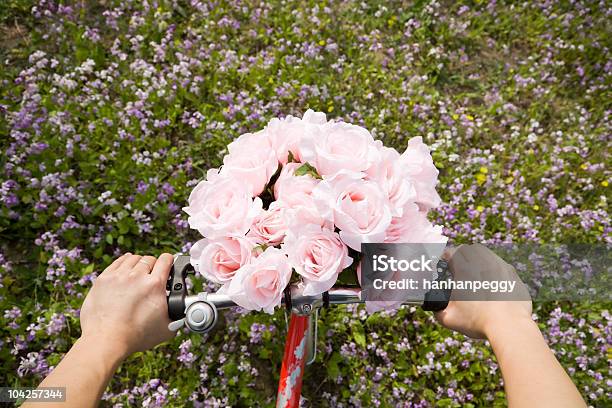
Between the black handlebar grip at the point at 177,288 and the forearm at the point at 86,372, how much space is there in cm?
23

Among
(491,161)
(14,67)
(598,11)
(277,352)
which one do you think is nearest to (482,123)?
(491,161)

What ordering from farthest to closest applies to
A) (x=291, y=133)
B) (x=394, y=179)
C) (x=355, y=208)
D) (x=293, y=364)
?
Answer: (x=293, y=364), (x=291, y=133), (x=394, y=179), (x=355, y=208)

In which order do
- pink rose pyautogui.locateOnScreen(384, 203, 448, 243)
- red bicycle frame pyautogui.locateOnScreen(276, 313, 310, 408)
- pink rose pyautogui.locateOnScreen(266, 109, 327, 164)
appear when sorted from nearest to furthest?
pink rose pyautogui.locateOnScreen(384, 203, 448, 243) → pink rose pyautogui.locateOnScreen(266, 109, 327, 164) → red bicycle frame pyautogui.locateOnScreen(276, 313, 310, 408)

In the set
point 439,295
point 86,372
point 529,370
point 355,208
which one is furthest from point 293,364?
point 355,208

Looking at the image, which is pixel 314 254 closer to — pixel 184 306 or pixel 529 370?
pixel 184 306

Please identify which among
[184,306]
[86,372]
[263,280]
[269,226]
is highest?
[269,226]

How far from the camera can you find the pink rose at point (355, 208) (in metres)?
1.19

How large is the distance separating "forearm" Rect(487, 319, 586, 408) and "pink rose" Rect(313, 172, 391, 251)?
80 centimetres

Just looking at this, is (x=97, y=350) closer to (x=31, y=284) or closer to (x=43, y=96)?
(x=31, y=284)

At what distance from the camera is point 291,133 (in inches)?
55.9

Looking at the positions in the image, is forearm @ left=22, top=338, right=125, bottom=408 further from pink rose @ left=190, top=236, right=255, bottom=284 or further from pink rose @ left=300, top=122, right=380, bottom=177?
pink rose @ left=300, top=122, right=380, bottom=177

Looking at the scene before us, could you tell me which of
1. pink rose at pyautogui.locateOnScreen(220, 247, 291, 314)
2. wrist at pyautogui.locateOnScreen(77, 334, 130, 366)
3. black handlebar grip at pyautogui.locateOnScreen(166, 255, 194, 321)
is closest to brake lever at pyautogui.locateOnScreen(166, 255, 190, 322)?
black handlebar grip at pyautogui.locateOnScreen(166, 255, 194, 321)

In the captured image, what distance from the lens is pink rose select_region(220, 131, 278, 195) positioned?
4.33 ft

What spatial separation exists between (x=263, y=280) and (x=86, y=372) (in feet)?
2.53
